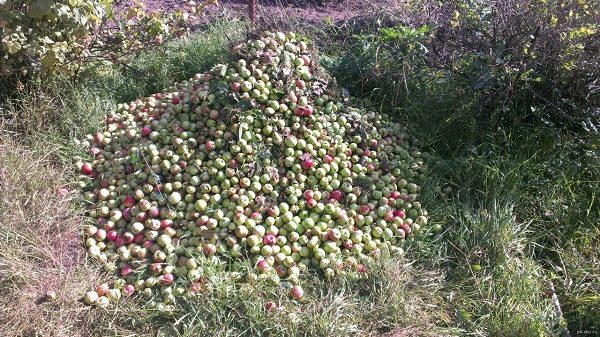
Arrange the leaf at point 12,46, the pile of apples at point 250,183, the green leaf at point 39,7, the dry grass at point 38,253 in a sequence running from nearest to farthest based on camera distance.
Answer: the dry grass at point 38,253 → the pile of apples at point 250,183 → the green leaf at point 39,7 → the leaf at point 12,46

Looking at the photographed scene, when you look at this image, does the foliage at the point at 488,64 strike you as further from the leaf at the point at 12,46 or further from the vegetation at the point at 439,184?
the leaf at the point at 12,46

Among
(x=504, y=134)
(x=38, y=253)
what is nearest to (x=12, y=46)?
(x=38, y=253)

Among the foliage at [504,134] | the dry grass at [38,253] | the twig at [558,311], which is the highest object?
the foliage at [504,134]

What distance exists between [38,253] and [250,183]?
4.06ft

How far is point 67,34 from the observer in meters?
3.96

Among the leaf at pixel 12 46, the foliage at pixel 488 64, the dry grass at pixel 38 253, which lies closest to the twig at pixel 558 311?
the foliage at pixel 488 64

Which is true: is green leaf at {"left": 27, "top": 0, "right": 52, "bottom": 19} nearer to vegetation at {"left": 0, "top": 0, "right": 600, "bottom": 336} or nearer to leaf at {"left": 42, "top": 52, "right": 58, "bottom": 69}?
leaf at {"left": 42, "top": 52, "right": 58, "bottom": 69}

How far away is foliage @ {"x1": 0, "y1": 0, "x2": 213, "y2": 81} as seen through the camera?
3.46m

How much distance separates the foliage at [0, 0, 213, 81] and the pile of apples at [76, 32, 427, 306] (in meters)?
0.71

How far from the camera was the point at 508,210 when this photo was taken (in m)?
3.35

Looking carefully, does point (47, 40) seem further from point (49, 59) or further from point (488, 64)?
point (488, 64)

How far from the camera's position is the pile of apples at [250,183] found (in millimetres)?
3018

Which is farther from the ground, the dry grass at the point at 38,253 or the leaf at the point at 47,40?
the leaf at the point at 47,40

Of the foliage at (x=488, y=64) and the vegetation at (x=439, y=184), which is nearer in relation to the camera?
the vegetation at (x=439, y=184)
